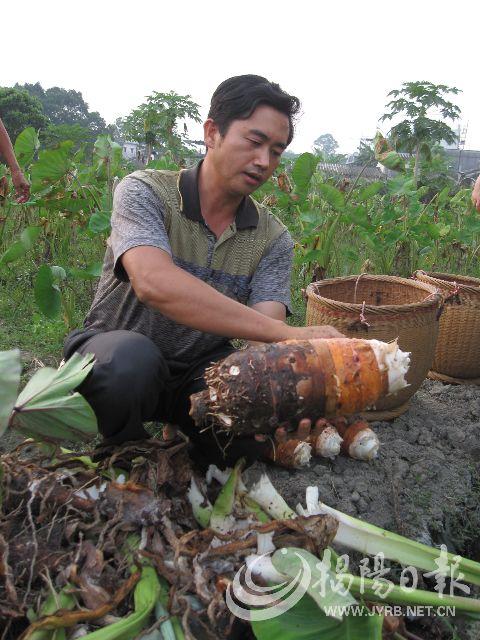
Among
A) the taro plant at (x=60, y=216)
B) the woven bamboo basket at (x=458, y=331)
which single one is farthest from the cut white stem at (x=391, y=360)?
the taro plant at (x=60, y=216)

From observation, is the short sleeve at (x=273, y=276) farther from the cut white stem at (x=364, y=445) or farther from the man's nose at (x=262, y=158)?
the cut white stem at (x=364, y=445)

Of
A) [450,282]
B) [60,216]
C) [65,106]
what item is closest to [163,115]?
[60,216]

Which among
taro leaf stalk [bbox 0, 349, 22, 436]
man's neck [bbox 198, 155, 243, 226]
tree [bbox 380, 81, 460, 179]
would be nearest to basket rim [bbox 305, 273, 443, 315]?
man's neck [bbox 198, 155, 243, 226]

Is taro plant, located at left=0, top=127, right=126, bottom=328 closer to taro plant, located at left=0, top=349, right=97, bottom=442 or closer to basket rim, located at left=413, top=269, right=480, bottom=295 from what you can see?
taro plant, located at left=0, top=349, right=97, bottom=442

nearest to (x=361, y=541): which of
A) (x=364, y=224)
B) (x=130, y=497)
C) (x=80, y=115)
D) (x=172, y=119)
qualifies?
(x=130, y=497)

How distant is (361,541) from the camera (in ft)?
4.97

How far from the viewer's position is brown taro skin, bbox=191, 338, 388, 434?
1451 millimetres

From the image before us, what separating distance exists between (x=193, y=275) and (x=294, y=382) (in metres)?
0.57

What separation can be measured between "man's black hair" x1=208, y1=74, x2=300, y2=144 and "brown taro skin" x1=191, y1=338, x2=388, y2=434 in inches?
33.4

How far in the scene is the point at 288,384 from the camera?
1.46 m

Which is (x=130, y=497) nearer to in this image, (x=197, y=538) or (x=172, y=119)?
(x=197, y=538)

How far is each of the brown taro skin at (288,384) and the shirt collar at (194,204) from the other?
0.66 meters

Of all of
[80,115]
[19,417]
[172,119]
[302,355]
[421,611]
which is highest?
[80,115]

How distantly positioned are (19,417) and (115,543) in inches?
16.5
